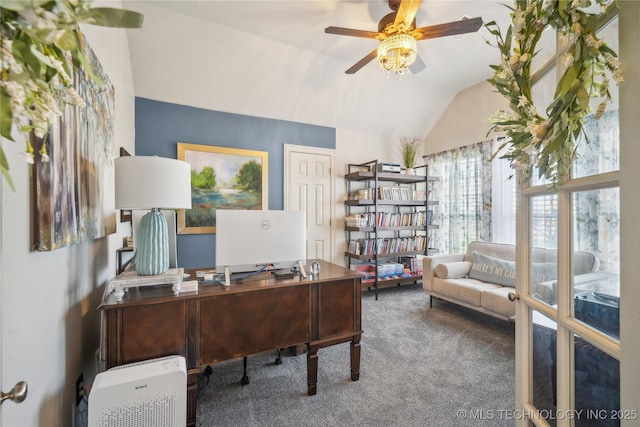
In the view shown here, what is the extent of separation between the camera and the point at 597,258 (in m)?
0.75

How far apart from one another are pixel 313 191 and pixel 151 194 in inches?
116

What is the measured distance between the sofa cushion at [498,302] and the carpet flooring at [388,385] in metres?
0.26

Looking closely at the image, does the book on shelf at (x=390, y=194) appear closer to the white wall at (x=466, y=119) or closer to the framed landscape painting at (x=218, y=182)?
the white wall at (x=466, y=119)

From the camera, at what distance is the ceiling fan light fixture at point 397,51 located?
2076 mm

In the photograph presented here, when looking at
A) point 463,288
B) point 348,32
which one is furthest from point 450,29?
point 463,288

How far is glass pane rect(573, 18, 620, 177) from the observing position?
0.63 metres

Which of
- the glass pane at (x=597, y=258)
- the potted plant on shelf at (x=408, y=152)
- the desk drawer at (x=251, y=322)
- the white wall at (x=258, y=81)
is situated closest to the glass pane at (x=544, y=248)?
the glass pane at (x=597, y=258)

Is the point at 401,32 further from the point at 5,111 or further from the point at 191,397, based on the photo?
the point at 191,397

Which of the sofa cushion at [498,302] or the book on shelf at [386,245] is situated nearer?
the sofa cushion at [498,302]

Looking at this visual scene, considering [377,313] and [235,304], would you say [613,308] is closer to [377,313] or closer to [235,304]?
[235,304]

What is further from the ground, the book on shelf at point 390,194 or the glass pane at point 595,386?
the book on shelf at point 390,194

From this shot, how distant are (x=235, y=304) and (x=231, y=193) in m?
2.35

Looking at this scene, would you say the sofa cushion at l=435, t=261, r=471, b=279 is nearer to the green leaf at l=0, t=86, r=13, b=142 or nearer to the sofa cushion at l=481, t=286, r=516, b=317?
the sofa cushion at l=481, t=286, r=516, b=317

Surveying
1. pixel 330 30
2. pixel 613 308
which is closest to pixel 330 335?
pixel 613 308
